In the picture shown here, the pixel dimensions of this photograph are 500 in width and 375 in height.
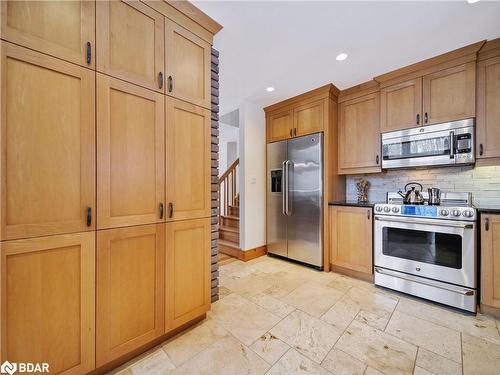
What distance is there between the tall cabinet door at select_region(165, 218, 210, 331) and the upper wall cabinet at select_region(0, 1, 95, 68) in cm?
114

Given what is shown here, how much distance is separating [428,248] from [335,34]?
2.30 metres

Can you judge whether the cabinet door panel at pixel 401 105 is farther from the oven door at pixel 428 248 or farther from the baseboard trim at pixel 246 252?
the baseboard trim at pixel 246 252

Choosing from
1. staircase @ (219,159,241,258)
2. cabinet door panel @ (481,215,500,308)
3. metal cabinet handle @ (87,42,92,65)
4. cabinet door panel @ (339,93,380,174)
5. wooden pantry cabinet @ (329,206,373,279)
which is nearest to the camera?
metal cabinet handle @ (87,42,92,65)

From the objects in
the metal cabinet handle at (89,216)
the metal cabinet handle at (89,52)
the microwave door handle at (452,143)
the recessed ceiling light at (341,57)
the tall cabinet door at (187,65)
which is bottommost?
the metal cabinet handle at (89,216)

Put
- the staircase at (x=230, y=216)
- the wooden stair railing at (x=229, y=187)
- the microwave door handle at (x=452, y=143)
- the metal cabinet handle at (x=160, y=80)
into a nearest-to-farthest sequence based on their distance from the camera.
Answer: the metal cabinet handle at (x=160, y=80) → the microwave door handle at (x=452, y=143) → the staircase at (x=230, y=216) → the wooden stair railing at (x=229, y=187)

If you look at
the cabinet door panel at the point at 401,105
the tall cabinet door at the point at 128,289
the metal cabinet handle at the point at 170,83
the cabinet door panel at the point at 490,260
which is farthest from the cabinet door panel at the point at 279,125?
the tall cabinet door at the point at 128,289

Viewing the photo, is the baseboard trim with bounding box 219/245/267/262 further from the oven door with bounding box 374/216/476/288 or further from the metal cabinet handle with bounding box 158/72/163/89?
the metal cabinet handle with bounding box 158/72/163/89

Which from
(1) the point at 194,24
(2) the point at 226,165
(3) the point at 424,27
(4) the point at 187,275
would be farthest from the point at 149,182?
Answer: (2) the point at 226,165

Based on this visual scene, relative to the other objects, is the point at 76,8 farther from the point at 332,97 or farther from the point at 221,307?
the point at 332,97

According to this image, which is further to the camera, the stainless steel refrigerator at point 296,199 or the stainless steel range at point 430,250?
the stainless steel refrigerator at point 296,199

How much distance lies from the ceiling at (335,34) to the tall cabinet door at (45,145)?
1.16 metres

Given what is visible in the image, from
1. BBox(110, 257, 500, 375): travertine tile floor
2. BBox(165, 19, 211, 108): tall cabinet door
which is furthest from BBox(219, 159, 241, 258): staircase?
BBox(165, 19, 211, 108): tall cabinet door

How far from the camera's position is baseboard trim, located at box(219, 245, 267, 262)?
3355 millimetres

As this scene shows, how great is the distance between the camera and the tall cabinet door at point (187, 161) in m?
1.54
